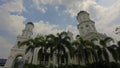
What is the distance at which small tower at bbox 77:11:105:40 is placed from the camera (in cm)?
3984

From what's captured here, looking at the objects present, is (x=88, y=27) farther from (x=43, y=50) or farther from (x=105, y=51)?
(x=43, y=50)

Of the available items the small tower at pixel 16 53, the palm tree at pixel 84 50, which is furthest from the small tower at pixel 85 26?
the small tower at pixel 16 53

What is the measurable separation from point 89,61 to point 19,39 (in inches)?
920

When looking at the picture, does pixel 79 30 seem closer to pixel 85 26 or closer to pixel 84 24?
pixel 85 26

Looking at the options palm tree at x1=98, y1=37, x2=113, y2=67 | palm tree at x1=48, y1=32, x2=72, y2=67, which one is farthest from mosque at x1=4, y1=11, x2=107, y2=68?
palm tree at x1=98, y1=37, x2=113, y2=67

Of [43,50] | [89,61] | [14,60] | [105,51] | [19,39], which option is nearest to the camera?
[105,51]

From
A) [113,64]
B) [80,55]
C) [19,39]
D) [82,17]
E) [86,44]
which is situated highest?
[82,17]

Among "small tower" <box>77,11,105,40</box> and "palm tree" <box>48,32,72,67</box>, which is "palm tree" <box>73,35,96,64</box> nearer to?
"palm tree" <box>48,32,72,67</box>

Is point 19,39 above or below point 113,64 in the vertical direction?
above

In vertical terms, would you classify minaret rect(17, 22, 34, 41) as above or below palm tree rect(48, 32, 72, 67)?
above

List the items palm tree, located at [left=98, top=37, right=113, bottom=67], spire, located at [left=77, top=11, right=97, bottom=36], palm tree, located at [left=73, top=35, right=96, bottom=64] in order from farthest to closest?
spire, located at [left=77, top=11, right=97, bottom=36] < palm tree, located at [left=73, top=35, right=96, bottom=64] < palm tree, located at [left=98, top=37, right=113, bottom=67]

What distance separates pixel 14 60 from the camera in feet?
124

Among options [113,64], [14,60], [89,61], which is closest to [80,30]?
[89,61]

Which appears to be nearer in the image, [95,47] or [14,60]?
[95,47]
